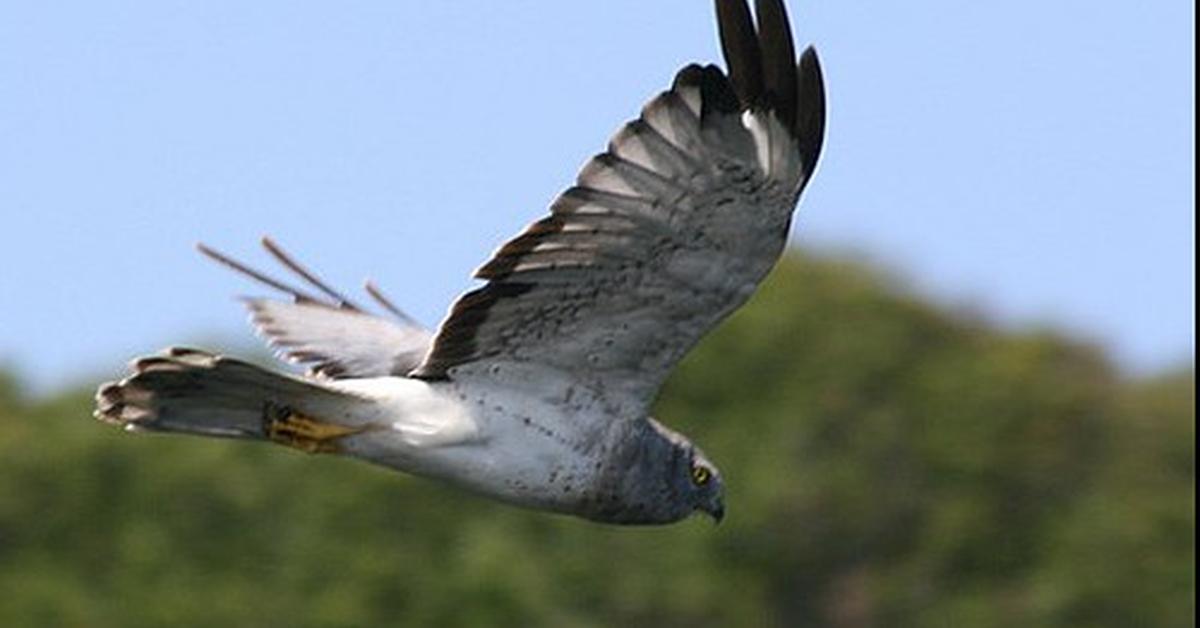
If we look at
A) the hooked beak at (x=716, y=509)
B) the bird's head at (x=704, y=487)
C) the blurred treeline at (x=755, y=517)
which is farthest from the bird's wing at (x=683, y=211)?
the blurred treeline at (x=755, y=517)

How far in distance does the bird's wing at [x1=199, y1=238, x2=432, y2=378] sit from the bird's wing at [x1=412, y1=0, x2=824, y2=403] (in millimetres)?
1188

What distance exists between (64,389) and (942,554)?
21.8ft

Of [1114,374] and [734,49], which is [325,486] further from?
[734,49]

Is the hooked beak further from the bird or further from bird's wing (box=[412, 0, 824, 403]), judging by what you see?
bird's wing (box=[412, 0, 824, 403])

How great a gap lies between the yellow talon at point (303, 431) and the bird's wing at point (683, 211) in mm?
499

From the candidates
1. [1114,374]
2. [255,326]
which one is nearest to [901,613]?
[1114,374]

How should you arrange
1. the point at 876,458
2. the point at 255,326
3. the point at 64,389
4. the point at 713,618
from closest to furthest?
the point at 255,326, the point at 713,618, the point at 876,458, the point at 64,389

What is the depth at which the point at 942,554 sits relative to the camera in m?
29.0

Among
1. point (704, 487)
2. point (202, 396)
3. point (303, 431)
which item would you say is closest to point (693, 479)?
point (704, 487)

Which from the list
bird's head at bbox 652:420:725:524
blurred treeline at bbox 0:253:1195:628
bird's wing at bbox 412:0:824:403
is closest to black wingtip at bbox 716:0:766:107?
bird's wing at bbox 412:0:824:403

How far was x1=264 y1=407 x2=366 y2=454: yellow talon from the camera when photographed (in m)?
11.3

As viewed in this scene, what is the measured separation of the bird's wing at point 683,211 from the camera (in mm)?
10625

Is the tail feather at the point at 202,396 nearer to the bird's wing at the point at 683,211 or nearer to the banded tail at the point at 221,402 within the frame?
the banded tail at the point at 221,402

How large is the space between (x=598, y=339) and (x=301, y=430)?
0.83 m
